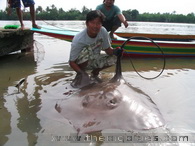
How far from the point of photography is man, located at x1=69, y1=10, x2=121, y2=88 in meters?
3.18

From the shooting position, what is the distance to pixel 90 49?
3.62 m

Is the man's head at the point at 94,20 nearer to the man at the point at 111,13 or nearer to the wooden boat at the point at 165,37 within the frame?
the man at the point at 111,13

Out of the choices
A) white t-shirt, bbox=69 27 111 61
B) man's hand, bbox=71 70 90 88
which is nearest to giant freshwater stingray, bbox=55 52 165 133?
man's hand, bbox=71 70 90 88

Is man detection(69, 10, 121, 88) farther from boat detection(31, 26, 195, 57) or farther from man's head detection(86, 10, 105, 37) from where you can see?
boat detection(31, 26, 195, 57)

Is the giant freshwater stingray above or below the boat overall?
below

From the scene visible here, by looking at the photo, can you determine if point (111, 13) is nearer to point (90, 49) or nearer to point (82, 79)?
point (90, 49)

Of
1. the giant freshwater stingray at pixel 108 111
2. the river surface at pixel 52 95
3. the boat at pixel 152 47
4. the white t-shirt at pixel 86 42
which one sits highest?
the white t-shirt at pixel 86 42

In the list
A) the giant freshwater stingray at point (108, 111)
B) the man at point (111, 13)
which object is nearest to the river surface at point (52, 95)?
the giant freshwater stingray at point (108, 111)

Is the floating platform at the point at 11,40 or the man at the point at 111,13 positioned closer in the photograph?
the man at the point at 111,13

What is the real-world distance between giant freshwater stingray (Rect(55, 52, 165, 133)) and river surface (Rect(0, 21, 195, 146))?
103mm

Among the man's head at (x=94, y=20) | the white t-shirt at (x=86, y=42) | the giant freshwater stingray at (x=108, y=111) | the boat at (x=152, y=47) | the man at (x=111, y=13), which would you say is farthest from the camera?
the boat at (x=152, y=47)

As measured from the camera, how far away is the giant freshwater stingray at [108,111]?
6.86 ft

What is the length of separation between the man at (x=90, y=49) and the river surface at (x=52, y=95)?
0.47 m

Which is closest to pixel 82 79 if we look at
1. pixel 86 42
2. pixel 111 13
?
pixel 86 42
